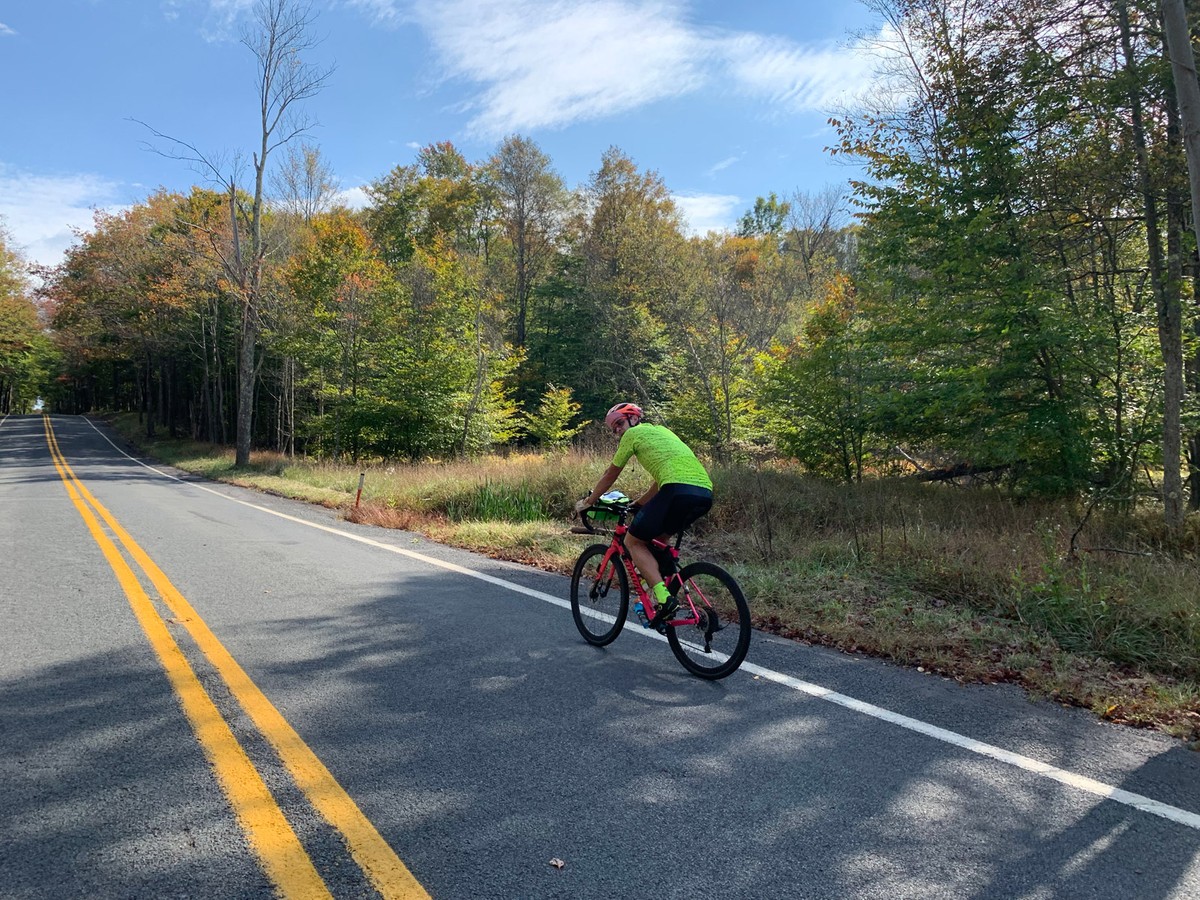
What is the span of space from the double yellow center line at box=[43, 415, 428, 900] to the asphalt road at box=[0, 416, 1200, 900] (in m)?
0.01

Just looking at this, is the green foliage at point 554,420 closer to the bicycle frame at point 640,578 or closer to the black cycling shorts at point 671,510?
the bicycle frame at point 640,578

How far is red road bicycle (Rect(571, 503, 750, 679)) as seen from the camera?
4.53 metres

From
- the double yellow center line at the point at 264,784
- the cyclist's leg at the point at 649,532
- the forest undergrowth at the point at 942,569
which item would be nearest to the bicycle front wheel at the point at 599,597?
the cyclist's leg at the point at 649,532

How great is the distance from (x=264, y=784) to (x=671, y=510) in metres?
2.79

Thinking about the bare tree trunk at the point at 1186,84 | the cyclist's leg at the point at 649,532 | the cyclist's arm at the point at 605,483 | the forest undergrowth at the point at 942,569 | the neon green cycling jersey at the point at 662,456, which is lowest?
the forest undergrowth at the point at 942,569

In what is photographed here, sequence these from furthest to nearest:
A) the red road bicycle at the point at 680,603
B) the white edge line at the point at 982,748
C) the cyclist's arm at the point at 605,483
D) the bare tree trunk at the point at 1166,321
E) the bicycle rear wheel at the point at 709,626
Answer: the bare tree trunk at the point at 1166,321 < the cyclist's arm at the point at 605,483 < the red road bicycle at the point at 680,603 < the bicycle rear wheel at the point at 709,626 < the white edge line at the point at 982,748

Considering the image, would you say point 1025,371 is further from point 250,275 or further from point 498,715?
point 250,275

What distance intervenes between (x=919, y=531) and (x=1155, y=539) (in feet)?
10.8

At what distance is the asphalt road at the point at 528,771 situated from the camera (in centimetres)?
248

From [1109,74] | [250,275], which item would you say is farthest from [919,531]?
[250,275]

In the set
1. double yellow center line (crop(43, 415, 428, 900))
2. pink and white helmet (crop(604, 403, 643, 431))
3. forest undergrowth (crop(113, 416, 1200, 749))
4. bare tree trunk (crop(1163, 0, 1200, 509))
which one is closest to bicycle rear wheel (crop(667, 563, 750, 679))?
forest undergrowth (crop(113, 416, 1200, 749))

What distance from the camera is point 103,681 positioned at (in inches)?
167

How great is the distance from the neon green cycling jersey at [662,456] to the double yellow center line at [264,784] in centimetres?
255

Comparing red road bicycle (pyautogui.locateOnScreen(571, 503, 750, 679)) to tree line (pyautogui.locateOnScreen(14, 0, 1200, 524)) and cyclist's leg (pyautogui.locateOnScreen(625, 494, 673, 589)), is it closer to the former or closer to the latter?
cyclist's leg (pyautogui.locateOnScreen(625, 494, 673, 589))
